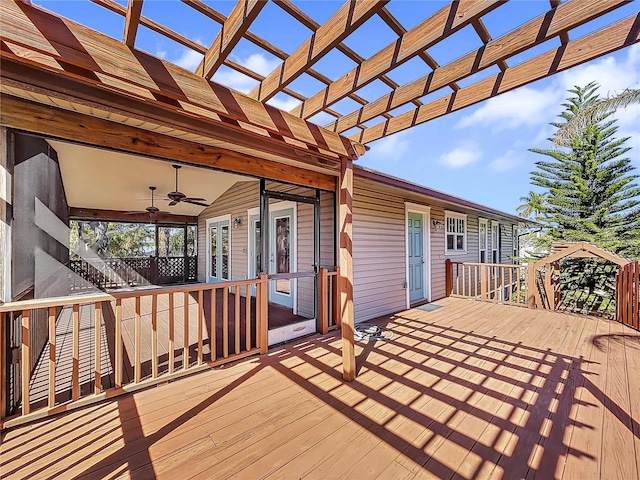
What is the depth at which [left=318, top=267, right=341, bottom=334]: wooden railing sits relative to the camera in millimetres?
4172

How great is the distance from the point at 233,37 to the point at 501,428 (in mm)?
3145

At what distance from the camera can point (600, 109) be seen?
6.61 meters

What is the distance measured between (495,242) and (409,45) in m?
10.6

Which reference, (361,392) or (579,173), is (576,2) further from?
(579,173)

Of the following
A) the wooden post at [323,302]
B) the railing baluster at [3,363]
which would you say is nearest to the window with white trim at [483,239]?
the wooden post at [323,302]

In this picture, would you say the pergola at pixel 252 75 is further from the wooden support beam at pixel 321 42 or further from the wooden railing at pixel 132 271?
the wooden railing at pixel 132 271

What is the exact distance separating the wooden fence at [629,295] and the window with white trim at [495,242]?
5448mm

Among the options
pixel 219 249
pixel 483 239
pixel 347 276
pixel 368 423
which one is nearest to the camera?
pixel 368 423

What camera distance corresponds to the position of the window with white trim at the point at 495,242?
10047 mm

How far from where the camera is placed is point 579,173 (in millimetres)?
9266

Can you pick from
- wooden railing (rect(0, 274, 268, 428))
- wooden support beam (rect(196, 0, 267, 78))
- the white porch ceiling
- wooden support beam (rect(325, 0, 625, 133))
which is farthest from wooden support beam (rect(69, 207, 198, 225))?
wooden support beam (rect(325, 0, 625, 133))

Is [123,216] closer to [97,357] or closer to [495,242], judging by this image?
[97,357]

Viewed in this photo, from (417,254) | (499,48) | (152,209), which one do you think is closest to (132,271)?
(152,209)

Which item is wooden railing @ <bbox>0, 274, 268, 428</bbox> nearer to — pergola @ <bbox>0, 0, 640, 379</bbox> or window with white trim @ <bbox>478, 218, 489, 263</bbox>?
pergola @ <bbox>0, 0, 640, 379</bbox>
